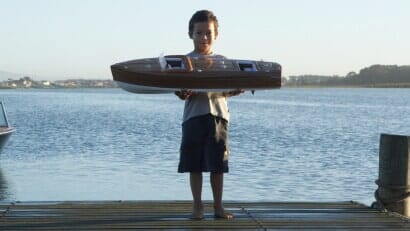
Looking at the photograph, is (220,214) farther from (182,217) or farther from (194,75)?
(194,75)

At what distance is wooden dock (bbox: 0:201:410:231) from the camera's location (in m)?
6.00

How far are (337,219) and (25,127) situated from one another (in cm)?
3742

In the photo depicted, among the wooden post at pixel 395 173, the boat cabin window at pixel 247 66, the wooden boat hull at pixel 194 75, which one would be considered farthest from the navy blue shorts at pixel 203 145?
the wooden post at pixel 395 173

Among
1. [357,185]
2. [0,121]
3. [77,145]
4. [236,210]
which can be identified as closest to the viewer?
[236,210]

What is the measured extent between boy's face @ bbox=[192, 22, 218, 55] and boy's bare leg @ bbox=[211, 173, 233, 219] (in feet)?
3.73

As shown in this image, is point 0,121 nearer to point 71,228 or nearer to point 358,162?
point 358,162

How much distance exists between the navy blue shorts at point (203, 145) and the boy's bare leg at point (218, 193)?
0.14 metres

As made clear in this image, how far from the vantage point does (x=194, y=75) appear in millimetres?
6129

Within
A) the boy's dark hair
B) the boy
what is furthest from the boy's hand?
the boy's dark hair

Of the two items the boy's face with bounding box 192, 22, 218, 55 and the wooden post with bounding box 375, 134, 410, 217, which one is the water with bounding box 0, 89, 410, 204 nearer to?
the wooden post with bounding box 375, 134, 410, 217

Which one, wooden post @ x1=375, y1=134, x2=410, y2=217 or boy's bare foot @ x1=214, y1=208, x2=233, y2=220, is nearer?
boy's bare foot @ x1=214, y1=208, x2=233, y2=220

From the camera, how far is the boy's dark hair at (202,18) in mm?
6039

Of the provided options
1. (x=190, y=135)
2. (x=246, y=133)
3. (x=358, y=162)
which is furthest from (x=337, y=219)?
(x=246, y=133)

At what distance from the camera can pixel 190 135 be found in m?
6.08
